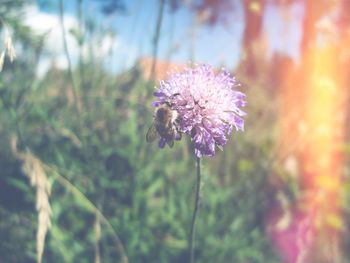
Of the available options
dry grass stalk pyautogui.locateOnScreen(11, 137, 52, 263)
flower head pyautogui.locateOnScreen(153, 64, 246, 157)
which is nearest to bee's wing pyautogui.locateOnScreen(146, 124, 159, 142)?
flower head pyautogui.locateOnScreen(153, 64, 246, 157)

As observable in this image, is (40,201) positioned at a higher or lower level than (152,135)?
lower

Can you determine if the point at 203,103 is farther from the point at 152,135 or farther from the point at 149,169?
the point at 149,169

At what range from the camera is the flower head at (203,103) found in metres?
1.16

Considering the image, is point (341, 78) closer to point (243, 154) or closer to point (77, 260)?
point (243, 154)

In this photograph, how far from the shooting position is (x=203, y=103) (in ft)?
3.92

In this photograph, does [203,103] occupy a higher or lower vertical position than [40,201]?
higher

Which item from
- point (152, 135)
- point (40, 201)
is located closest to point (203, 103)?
point (152, 135)

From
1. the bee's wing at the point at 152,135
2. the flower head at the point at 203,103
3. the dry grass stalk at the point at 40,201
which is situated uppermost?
the flower head at the point at 203,103

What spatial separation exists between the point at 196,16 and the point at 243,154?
1038mm

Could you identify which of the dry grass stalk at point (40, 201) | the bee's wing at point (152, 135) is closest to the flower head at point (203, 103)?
the bee's wing at point (152, 135)

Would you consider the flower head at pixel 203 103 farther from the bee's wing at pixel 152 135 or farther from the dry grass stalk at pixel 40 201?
the dry grass stalk at pixel 40 201

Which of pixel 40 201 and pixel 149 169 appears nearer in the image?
pixel 40 201

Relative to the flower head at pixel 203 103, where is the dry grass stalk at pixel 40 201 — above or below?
below

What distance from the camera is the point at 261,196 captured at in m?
2.62
